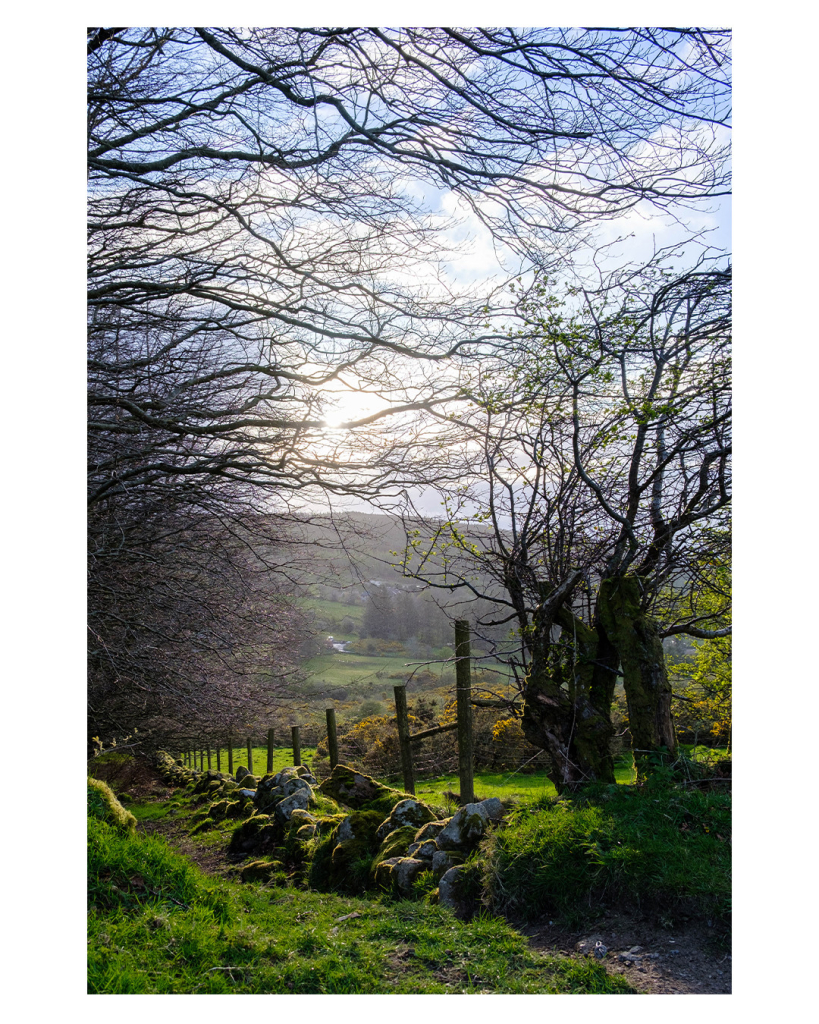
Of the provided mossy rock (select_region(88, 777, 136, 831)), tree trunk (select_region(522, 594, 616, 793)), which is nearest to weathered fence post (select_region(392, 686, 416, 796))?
tree trunk (select_region(522, 594, 616, 793))

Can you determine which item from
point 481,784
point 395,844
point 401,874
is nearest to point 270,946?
point 401,874

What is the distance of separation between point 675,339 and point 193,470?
3817 mm

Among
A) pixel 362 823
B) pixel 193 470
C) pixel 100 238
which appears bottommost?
pixel 362 823

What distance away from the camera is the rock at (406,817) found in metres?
5.16

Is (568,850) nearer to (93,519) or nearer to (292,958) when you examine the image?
(292,958)

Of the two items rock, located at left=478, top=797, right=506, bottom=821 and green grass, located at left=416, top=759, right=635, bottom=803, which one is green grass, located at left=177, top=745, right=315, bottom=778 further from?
rock, located at left=478, top=797, right=506, bottom=821

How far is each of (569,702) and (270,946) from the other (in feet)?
9.02

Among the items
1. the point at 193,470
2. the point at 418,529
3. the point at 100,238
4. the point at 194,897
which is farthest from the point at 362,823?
the point at 100,238

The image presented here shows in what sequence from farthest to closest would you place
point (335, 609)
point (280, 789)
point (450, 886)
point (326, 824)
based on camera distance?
point (280, 789), point (335, 609), point (326, 824), point (450, 886)

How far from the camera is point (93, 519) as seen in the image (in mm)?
4844

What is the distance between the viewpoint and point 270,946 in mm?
3066

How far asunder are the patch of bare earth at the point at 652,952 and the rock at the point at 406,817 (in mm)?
1992

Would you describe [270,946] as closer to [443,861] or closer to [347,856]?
[443,861]

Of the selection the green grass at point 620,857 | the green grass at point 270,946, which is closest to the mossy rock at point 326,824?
the green grass at point 270,946
